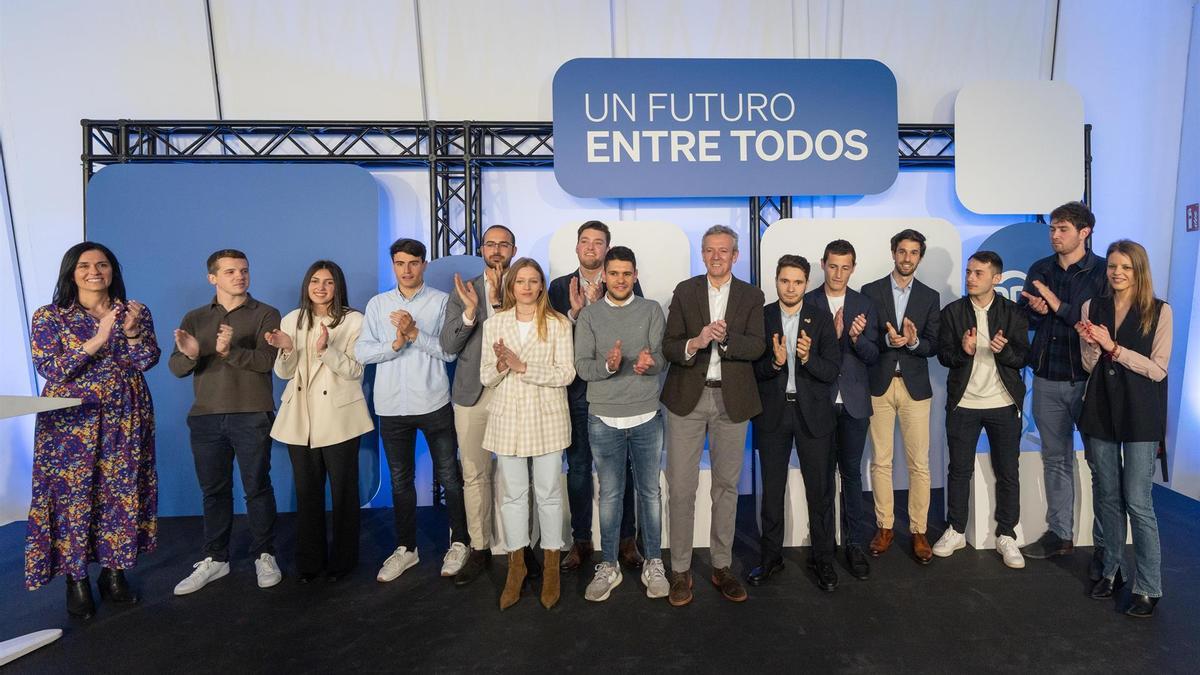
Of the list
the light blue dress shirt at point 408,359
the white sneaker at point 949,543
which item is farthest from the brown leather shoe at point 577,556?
the white sneaker at point 949,543

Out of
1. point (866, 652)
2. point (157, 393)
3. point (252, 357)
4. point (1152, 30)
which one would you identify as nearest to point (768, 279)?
point (866, 652)

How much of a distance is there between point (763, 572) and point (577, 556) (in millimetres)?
1015

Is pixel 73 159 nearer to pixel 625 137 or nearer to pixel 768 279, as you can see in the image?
pixel 625 137

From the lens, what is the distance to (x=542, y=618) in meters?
2.78

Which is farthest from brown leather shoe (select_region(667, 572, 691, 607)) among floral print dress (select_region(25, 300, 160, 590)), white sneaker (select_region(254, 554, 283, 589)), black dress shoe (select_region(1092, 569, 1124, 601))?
floral print dress (select_region(25, 300, 160, 590))

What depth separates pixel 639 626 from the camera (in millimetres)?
2695

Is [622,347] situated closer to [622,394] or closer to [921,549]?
[622,394]

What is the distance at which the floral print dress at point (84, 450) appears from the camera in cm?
275

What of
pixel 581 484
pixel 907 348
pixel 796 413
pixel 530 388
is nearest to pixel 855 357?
pixel 907 348

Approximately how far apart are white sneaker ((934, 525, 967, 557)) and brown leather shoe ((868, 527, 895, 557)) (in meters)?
0.26

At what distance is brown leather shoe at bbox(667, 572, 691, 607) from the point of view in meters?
2.84

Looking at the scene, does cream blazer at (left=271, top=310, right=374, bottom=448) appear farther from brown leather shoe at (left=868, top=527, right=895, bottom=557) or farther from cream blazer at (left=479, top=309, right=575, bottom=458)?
brown leather shoe at (left=868, top=527, right=895, bottom=557)

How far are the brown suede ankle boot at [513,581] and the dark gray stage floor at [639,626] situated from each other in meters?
0.05

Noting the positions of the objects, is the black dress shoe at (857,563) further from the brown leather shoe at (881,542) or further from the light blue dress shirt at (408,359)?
the light blue dress shirt at (408,359)
